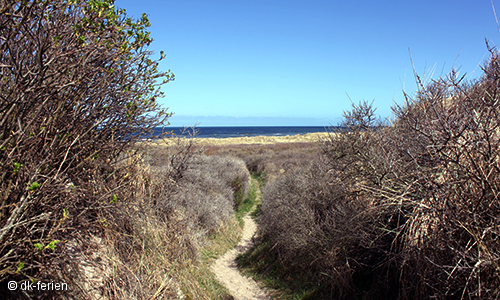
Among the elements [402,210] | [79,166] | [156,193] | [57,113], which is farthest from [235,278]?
[57,113]

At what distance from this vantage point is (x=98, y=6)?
12.9 ft

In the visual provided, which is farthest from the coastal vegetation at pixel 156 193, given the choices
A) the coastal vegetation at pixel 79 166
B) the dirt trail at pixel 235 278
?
the dirt trail at pixel 235 278

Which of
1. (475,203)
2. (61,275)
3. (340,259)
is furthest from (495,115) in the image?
(61,275)

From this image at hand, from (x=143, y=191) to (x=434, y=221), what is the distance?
5.26m

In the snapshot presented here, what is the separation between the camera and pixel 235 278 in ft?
27.7

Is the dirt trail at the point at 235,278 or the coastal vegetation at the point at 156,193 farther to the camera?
the dirt trail at the point at 235,278

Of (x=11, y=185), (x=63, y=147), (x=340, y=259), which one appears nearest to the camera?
(x=11, y=185)

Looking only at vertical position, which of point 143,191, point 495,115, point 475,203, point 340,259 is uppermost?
point 495,115

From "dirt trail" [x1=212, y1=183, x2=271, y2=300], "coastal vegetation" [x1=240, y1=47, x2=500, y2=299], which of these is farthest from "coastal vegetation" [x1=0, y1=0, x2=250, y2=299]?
"coastal vegetation" [x1=240, y1=47, x2=500, y2=299]

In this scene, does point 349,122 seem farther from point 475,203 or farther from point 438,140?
point 475,203

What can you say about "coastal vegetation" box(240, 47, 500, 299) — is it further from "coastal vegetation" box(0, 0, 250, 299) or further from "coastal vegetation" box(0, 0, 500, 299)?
"coastal vegetation" box(0, 0, 250, 299)

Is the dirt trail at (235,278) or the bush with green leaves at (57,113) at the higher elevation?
the bush with green leaves at (57,113)

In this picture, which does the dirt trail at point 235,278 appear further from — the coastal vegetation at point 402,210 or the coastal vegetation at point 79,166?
the coastal vegetation at point 79,166

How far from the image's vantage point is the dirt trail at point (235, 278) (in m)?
7.42
